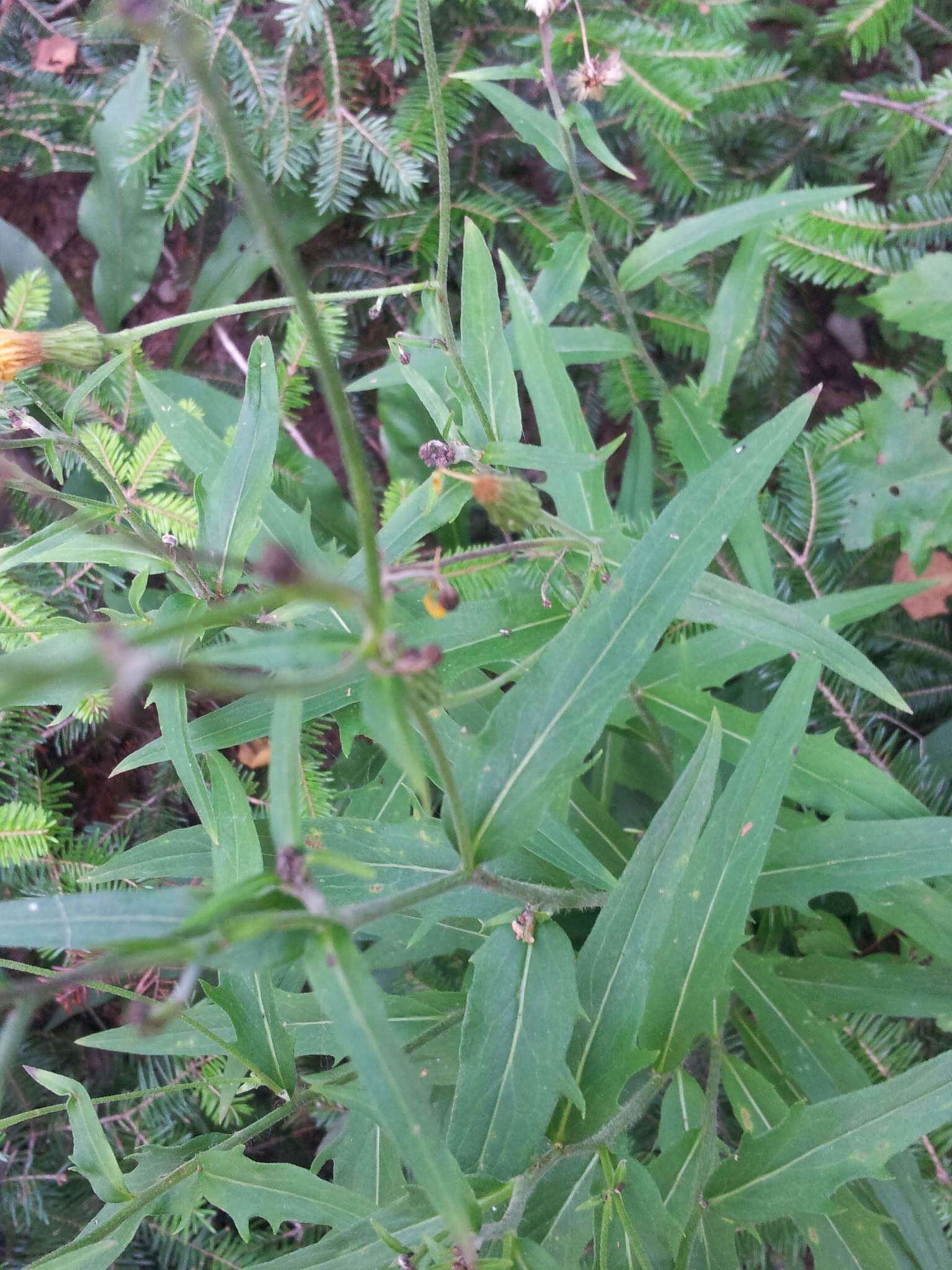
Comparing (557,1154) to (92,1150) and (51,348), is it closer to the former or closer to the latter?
(92,1150)

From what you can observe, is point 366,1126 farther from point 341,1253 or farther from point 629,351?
point 629,351

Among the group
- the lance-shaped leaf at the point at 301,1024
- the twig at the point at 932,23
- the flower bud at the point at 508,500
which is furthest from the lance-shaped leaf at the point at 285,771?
the twig at the point at 932,23

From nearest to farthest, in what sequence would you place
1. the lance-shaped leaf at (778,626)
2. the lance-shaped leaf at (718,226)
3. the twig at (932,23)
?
1. the lance-shaped leaf at (778,626)
2. the lance-shaped leaf at (718,226)
3. the twig at (932,23)

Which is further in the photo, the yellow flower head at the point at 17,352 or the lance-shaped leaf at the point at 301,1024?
the lance-shaped leaf at the point at 301,1024

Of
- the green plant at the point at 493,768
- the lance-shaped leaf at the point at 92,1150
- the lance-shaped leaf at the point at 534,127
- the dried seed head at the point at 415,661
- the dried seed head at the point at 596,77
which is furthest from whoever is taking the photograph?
the lance-shaped leaf at the point at 534,127

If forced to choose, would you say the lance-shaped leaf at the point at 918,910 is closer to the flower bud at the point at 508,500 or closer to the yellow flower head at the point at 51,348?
the flower bud at the point at 508,500

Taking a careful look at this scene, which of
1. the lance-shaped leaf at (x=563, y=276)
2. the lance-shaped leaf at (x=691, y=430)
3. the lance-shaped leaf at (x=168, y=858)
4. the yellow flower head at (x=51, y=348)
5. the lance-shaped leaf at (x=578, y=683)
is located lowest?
the lance-shaped leaf at (x=168, y=858)

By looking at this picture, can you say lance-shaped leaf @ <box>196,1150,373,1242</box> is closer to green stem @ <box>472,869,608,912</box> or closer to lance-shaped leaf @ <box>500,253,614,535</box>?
green stem @ <box>472,869,608,912</box>

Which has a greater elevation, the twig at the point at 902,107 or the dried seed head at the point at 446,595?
the twig at the point at 902,107
